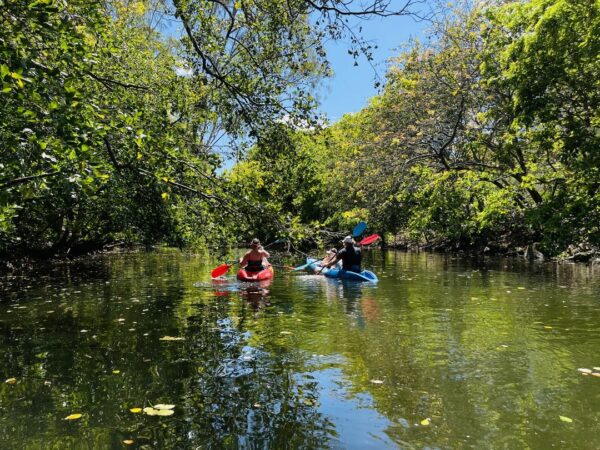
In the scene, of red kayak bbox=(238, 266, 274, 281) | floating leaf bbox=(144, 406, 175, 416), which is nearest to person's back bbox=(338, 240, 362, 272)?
red kayak bbox=(238, 266, 274, 281)

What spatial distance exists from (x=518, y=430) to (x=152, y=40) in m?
19.2

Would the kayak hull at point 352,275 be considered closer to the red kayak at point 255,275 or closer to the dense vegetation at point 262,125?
the red kayak at point 255,275

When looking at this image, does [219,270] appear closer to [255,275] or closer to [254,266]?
[254,266]

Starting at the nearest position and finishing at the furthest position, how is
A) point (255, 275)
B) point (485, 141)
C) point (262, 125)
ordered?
1. point (262, 125)
2. point (255, 275)
3. point (485, 141)

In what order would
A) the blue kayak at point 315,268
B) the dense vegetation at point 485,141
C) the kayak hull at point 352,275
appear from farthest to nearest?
the blue kayak at point 315,268
the kayak hull at point 352,275
the dense vegetation at point 485,141

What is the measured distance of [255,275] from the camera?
1525 cm

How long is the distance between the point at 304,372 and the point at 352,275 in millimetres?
9435

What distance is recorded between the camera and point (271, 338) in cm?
745

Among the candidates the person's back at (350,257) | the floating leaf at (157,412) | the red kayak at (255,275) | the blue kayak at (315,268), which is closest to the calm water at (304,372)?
the floating leaf at (157,412)

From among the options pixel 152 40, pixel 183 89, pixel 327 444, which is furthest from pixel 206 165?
pixel 152 40

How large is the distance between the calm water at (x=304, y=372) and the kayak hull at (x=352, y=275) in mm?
3544

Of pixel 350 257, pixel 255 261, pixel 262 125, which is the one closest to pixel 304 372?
pixel 262 125

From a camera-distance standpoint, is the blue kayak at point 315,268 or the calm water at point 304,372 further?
the blue kayak at point 315,268

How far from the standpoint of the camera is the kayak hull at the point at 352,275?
1498 centimetres
